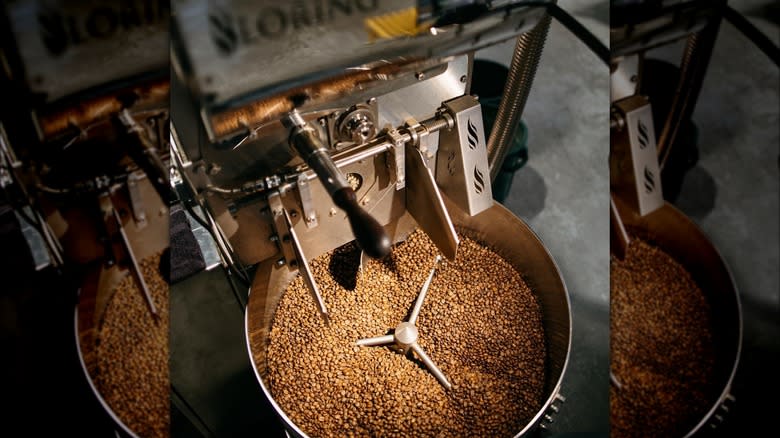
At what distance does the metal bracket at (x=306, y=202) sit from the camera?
75 centimetres

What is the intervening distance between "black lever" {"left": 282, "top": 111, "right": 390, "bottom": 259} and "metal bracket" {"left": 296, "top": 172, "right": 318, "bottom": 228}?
0.39 ft

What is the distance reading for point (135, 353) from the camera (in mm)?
469

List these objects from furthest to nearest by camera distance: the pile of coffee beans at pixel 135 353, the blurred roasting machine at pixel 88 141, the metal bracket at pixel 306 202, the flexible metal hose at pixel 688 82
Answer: the metal bracket at pixel 306 202 → the flexible metal hose at pixel 688 82 → the pile of coffee beans at pixel 135 353 → the blurred roasting machine at pixel 88 141

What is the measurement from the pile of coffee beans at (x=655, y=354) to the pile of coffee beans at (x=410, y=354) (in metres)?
0.20

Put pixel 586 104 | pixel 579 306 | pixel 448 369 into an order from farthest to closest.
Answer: pixel 586 104
pixel 579 306
pixel 448 369

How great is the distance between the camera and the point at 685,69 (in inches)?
23.6

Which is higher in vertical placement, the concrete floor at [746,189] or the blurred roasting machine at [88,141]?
the blurred roasting machine at [88,141]

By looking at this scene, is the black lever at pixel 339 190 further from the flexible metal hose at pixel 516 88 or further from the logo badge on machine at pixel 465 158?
the flexible metal hose at pixel 516 88

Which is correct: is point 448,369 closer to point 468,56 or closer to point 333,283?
point 333,283

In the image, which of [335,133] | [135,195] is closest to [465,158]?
[335,133]

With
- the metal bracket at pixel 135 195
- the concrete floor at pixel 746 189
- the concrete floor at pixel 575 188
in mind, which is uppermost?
the metal bracket at pixel 135 195

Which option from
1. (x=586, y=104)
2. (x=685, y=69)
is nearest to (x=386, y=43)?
(x=685, y=69)

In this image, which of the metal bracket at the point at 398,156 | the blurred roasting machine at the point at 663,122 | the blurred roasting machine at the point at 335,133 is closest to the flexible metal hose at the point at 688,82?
the blurred roasting machine at the point at 663,122

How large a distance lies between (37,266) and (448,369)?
30.3 inches
